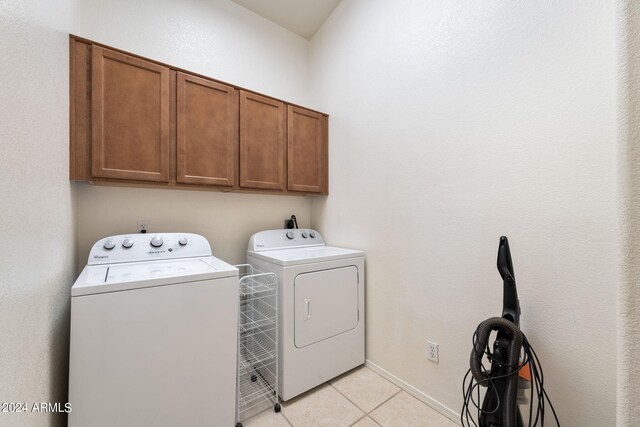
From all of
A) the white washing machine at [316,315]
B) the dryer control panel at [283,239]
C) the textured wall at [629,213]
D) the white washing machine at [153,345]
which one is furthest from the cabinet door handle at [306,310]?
the textured wall at [629,213]

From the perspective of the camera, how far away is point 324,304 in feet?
5.83

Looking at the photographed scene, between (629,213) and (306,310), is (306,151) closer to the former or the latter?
(306,310)

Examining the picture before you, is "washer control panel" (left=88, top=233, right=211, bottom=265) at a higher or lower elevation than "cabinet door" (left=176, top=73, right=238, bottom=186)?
lower

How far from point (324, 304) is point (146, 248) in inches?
49.5

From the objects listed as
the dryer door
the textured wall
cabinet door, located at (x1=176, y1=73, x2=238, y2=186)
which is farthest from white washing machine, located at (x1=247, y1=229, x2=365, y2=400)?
the textured wall

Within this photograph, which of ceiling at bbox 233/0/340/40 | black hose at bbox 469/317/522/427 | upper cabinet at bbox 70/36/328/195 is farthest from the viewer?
ceiling at bbox 233/0/340/40

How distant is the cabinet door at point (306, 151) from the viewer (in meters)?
2.22

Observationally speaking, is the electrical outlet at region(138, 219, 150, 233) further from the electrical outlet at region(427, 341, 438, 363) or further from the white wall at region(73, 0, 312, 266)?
the electrical outlet at region(427, 341, 438, 363)

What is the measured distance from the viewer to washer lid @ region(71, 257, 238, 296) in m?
1.07

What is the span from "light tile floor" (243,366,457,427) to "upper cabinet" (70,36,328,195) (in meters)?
1.55

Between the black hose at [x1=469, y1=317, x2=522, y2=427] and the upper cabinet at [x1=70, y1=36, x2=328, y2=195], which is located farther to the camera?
the upper cabinet at [x1=70, y1=36, x2=328, y2=195]

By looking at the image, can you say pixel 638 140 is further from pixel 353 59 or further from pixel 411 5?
pixel 353 59

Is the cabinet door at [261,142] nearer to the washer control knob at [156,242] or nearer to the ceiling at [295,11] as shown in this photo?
the washer control knob at [156,242]

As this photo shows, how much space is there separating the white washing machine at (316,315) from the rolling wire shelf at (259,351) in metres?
0.07
